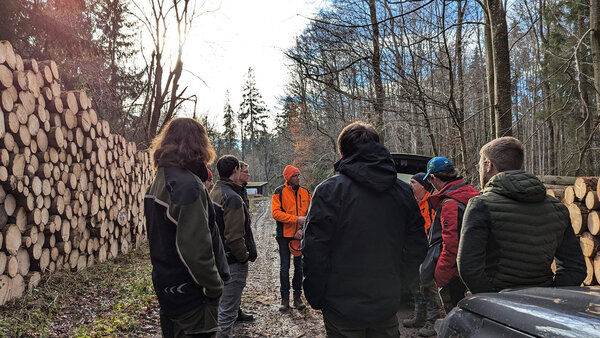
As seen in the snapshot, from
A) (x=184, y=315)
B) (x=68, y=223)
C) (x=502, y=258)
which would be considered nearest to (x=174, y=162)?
(x=184, y=315)

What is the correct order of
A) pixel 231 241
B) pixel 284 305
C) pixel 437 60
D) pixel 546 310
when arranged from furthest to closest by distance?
pixel 437 60, pixel 284 305, pixel 231 241, pixel 546 310

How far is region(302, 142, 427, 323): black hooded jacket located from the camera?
210cm

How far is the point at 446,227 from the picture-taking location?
2.95 metres

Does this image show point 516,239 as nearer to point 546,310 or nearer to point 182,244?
point 546,310

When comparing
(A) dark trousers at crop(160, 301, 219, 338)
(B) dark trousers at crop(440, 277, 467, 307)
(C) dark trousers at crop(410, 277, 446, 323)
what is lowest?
(C) dark trousers at crop(410, 277, 446, 323)

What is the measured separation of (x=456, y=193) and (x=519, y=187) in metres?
0.96

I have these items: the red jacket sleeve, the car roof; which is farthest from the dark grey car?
the car roof

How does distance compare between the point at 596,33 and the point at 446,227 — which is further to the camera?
the point at 596,33

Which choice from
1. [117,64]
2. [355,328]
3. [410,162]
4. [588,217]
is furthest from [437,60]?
[117,64]

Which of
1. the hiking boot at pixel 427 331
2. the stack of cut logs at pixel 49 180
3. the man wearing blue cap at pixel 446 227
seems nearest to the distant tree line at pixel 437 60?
the man wearing blue cap at pixel 446 227

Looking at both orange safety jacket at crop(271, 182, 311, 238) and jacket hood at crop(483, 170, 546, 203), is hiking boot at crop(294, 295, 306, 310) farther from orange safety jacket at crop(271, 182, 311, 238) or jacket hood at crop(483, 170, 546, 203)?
jacket hood at crop(483, 170, 546, 203)

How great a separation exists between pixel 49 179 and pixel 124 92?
12.2m

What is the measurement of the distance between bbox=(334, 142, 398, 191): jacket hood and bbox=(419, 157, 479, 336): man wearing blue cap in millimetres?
1008

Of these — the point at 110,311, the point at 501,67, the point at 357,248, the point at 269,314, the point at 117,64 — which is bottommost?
the point at 269,314
